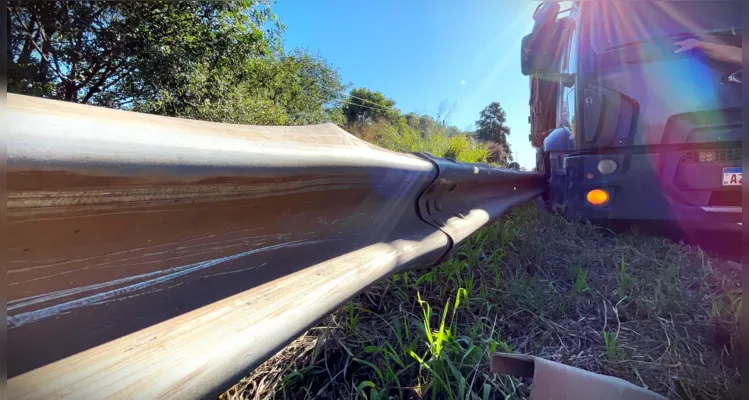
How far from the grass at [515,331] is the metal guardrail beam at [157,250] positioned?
16.2 inches

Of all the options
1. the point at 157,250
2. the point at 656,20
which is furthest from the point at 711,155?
the point at 157,250

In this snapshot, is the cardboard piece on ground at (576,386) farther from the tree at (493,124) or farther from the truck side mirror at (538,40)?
the tree at (493,124)

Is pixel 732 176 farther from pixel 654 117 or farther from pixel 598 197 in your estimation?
pixel 598 197

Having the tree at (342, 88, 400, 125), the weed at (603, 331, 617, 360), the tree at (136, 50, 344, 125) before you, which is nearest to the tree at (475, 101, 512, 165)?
the tree at (342, 88, 400, 125)

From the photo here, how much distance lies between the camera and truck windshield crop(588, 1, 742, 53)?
2.70 meters

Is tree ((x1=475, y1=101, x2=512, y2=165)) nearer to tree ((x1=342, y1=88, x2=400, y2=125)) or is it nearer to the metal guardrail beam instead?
tree ((x1=342, y1=88, x2=400, y2=125))

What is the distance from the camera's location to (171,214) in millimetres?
646

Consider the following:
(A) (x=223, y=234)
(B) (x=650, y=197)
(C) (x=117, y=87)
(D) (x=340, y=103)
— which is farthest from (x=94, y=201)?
(D) (x=340, y=103)

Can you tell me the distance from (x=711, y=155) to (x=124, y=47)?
9.77 metres

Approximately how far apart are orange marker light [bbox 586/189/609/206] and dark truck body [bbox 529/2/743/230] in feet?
0.10

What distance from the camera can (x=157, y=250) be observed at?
63 centimetres

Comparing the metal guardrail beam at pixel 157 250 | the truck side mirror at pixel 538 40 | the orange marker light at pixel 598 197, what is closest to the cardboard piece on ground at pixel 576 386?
the metal guardrail beam at pixel 157 250

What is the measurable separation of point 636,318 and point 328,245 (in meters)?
1.36

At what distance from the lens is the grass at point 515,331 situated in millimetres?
1127
